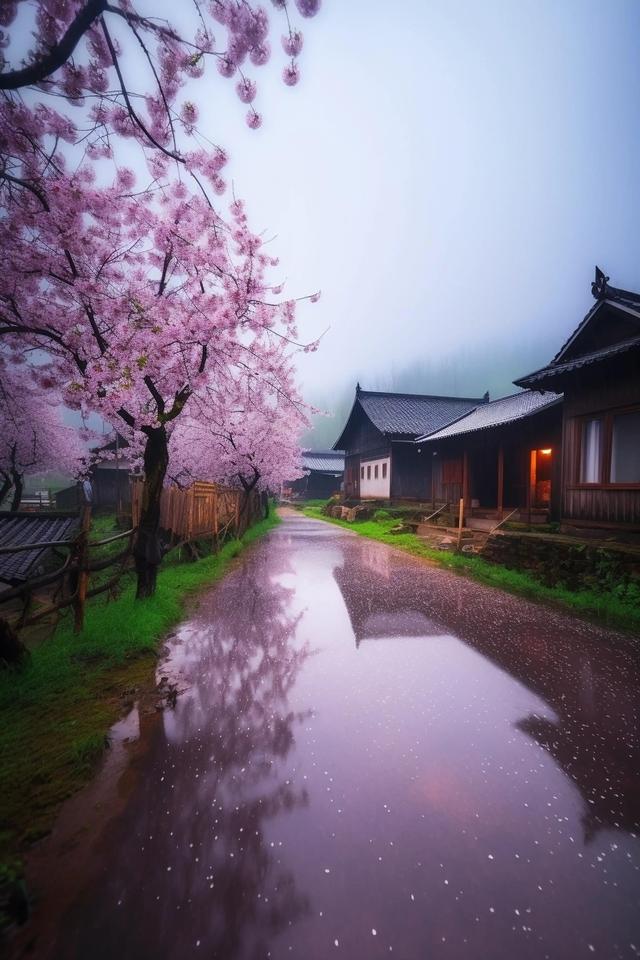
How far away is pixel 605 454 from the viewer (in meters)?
9.20

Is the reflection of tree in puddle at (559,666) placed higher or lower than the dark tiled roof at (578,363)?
lower

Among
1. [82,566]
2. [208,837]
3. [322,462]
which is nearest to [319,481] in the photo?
[322,462]

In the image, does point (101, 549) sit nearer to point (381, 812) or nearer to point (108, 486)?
point (381, 812)

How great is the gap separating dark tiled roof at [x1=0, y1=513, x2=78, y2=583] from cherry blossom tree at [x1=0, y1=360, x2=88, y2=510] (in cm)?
766

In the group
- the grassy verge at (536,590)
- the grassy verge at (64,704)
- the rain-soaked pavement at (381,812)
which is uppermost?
the grassy verge at (536,590)

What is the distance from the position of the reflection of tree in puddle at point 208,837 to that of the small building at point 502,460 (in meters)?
12.0

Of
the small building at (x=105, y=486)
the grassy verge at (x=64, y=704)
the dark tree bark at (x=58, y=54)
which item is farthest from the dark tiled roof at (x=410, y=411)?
the dark tree bark at (x=58, y=54)

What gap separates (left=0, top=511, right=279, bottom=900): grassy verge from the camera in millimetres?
2516

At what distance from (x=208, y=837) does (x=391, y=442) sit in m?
22.5

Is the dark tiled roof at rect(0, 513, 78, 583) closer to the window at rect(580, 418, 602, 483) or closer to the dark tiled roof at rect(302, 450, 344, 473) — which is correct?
the window at rect(580, 418, 602, 483)

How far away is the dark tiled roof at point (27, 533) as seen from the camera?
782 cm

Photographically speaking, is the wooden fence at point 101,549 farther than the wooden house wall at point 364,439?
No

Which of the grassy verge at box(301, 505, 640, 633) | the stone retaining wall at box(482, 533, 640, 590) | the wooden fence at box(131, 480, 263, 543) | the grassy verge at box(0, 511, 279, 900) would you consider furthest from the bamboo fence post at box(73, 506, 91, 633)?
the stone retaining wall at box(482, 533, 640, 590)

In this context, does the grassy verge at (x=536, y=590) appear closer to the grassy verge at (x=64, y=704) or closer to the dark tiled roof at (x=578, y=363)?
the dark tiled roof at (x=578, y=363)
